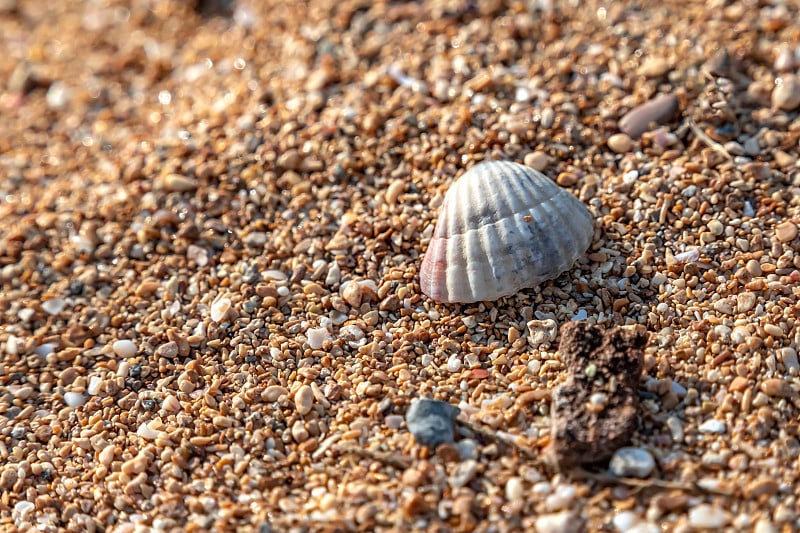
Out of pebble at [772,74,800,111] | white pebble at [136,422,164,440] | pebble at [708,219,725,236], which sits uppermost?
pebble at [772,74,800,111]

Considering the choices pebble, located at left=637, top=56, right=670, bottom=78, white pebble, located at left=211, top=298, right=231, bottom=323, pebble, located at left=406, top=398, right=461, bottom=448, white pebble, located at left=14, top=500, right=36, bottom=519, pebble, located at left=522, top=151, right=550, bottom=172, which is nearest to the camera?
pebble, located at left=406, top=398, right=461, bottom=448

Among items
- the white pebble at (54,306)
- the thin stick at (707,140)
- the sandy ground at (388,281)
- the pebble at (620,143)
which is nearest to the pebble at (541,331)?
the sandy ground at (388,281)

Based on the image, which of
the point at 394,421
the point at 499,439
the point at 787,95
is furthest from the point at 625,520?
the point at 787,95

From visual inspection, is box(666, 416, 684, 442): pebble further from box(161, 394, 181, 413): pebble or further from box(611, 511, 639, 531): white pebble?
box(161, 394, 181, 413): pebble

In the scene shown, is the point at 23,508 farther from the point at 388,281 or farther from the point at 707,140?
the point at 707,140

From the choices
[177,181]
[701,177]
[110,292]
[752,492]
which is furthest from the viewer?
[177,181]

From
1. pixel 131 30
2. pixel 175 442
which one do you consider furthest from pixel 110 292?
pixel 131 30

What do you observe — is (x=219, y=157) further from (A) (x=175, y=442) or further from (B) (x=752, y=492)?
(B) (x=752, y=492)

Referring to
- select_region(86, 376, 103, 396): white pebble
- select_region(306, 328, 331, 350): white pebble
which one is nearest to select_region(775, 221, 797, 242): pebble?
select_region(306, 328, 331, 350): white pebble
